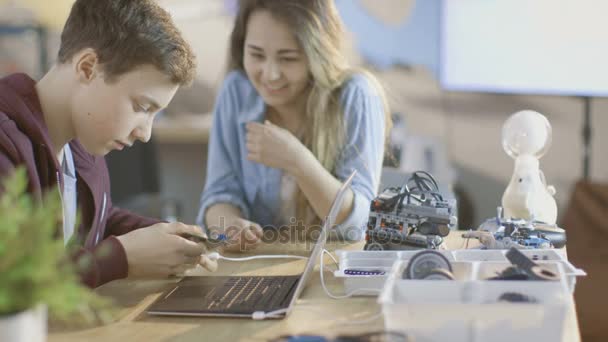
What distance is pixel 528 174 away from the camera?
5.05ft

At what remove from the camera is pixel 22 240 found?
70 centimetres

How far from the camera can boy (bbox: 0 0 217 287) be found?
1.23 metres

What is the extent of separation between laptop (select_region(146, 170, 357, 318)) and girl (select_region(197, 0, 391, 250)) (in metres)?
0.29

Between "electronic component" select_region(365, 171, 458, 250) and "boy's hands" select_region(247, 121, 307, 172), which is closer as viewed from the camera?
"electronic component" select_region(365, 171, 458, 250)

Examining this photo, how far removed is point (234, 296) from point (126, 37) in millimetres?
473

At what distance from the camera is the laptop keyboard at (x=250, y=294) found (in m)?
1.12

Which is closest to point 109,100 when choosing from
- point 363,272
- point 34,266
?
point 363,272

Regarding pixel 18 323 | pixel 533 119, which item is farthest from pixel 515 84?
pixel 18 323

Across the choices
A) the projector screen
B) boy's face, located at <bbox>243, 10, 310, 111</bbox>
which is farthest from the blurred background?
boy's face, located at <bbox>243, 10, 310, 111</bbox>

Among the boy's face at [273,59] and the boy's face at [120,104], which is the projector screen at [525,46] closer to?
the boy's face at [273,59]

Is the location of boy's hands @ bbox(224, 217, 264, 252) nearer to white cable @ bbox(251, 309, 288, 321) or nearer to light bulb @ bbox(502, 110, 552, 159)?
white cable @ bbox(251, 309, 288, 321)

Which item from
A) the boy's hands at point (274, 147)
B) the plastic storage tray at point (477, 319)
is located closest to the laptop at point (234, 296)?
the plastic storage tray at point (477, 319)

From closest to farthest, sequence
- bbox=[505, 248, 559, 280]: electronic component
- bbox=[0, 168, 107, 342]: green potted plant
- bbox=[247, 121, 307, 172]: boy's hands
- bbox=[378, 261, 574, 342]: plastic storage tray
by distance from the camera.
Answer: bbox=[0, 168, 107, 342]: green potted plant
bbox=[378, 261, 574, 342]: plastic storage tray
bbox=[505, 248, 559, 280]: electronic component
bbox=[247, 121, 307, 172]: boy's hands

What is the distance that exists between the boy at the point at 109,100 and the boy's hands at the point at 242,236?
19 cm
